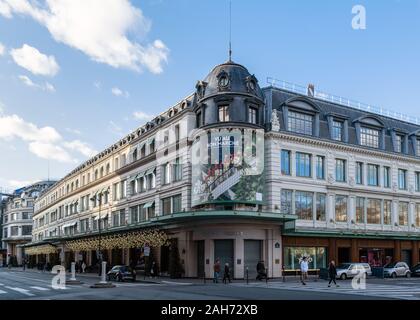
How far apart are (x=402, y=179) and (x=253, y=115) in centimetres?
2181

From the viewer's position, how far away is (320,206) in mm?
50125

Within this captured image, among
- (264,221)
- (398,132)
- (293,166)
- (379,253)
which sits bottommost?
(379,253)

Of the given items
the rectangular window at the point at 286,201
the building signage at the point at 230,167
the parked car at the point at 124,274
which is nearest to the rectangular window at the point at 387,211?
the rectangular window at the point at 286,201

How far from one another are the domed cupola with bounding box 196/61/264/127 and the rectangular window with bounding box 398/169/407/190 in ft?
65.4

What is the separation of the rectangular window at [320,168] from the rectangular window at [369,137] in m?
6.32

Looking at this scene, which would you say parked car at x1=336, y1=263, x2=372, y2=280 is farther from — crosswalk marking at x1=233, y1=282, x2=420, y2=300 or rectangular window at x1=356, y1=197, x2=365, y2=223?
crosswalk marking at x1=233, y1=282, x2=420, y2=300

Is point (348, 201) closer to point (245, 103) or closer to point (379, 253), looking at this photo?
point (379, 253)

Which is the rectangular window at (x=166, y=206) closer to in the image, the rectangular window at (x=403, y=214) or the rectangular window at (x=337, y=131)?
the rectangular window at (x=337, y=131)

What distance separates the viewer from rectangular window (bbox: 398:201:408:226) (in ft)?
189

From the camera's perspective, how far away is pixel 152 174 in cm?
5712

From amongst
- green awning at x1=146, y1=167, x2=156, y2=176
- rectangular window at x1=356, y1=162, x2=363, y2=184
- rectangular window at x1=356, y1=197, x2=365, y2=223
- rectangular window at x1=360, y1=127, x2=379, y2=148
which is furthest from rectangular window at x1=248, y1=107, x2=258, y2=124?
rectangular window at x1=356, y1=197, x2=365, y2=223

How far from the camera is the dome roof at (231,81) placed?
45.7 m

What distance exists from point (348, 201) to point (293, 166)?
813 centimetres
